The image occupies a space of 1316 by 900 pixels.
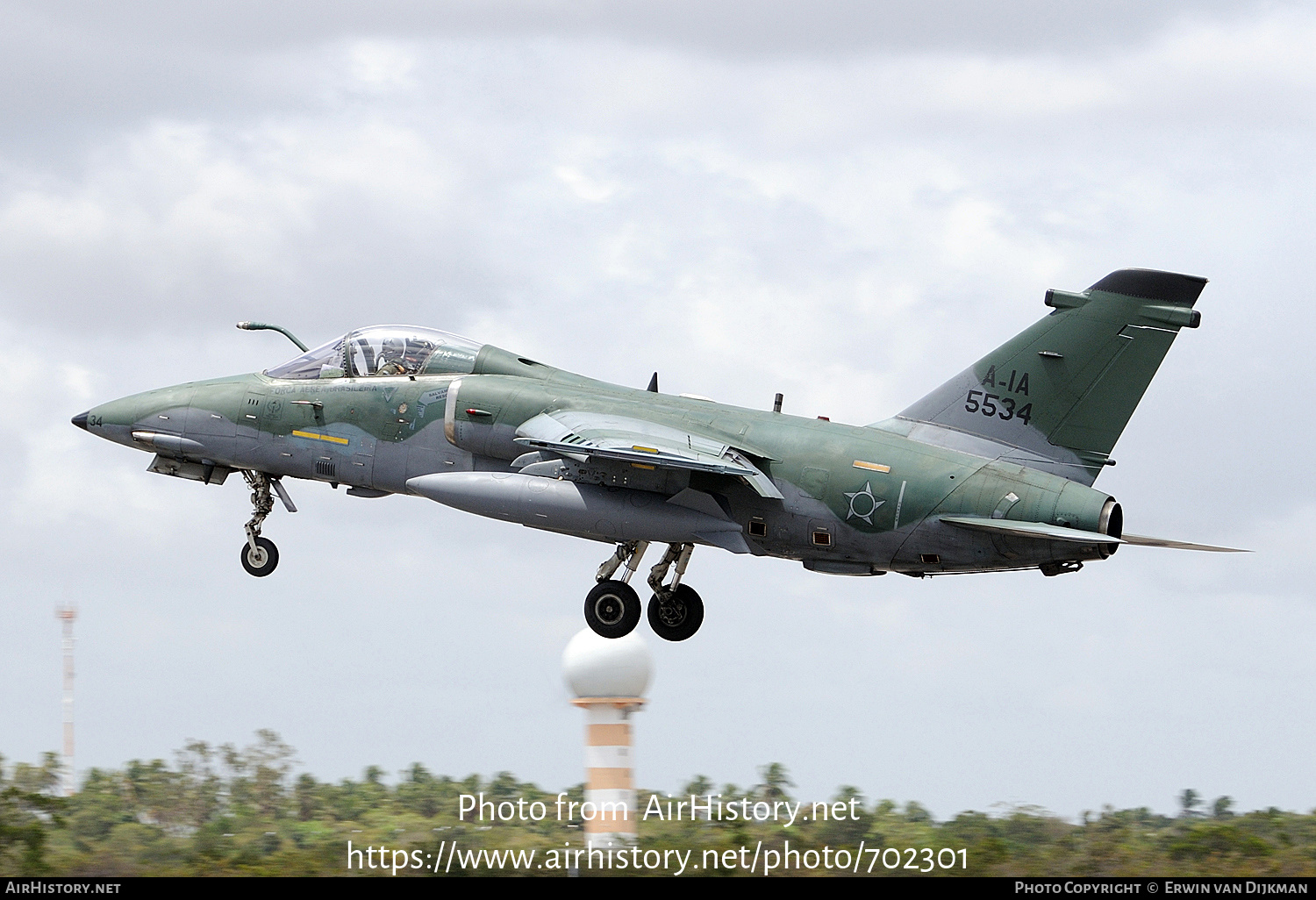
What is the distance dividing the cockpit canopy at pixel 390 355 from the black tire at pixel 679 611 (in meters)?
4.19

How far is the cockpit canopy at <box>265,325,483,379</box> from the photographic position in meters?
22.9

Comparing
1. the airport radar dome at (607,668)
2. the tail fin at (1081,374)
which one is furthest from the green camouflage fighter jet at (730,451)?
the airport radar dome at (607,668)

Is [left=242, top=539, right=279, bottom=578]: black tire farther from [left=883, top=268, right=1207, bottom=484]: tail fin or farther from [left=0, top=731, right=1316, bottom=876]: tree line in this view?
[left=883, top=268, right=1207, bottom=484]: tail fin

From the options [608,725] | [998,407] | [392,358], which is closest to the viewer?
[608,725]

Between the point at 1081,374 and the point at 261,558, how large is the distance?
39.0 ft

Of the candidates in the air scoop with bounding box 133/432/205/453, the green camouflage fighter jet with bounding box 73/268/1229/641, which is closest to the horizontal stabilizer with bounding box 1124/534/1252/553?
the green camouflage fighter jet with bounding box 73/268/1229/641

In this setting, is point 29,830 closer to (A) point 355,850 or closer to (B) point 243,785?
(A) point 355,850

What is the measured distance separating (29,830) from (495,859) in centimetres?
520

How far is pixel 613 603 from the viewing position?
72.1 ft

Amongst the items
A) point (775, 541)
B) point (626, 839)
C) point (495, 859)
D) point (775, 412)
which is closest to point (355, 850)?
point (495, 859)

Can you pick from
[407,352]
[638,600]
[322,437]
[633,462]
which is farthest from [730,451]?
[322,437]

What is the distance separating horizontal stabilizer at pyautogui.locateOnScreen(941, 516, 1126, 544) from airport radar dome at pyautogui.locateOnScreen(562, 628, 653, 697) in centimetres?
428

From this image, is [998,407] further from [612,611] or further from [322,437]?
[322,437]

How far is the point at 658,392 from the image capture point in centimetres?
2298
